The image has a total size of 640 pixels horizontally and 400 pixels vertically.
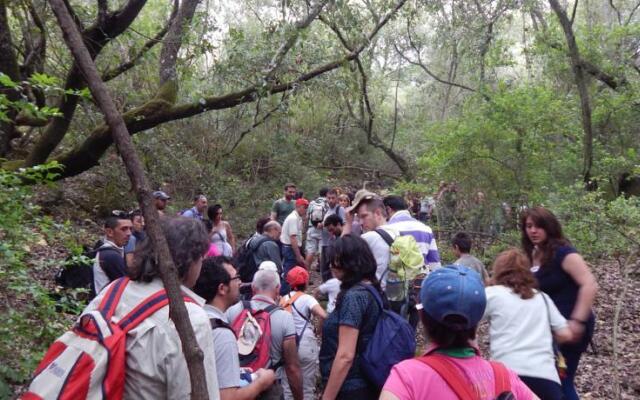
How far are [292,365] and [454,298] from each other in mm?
2380

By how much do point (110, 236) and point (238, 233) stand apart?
8.06 meters

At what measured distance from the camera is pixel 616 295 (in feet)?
32.0

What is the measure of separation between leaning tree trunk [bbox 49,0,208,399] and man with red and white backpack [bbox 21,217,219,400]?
287 millimetres

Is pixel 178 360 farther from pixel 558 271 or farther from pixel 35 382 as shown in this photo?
pixel 558 271

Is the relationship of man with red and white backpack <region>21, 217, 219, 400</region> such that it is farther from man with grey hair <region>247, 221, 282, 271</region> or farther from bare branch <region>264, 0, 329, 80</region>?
bare branch <region>264, 0, 329, 80</region>

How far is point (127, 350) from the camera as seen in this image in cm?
188

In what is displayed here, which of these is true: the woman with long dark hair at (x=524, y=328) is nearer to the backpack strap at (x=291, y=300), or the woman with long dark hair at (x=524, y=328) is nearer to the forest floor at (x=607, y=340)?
the backpack strap at (x=291, y=300)

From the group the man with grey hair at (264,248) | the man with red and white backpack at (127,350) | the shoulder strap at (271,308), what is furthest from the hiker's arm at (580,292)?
the man with grey hair at (264,248)

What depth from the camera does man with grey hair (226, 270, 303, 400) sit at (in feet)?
13.2

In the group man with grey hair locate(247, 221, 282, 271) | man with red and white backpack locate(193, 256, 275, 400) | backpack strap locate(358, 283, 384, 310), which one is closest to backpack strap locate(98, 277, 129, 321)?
man with red and white backpack locate(193, 256, 275, 400)

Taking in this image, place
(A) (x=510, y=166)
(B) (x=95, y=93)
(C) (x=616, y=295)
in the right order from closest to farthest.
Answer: (B) (x=95, y=93) < (C) (x=616, y=295) < (A) (x=510, y=166)

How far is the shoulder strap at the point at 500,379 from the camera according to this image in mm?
1975

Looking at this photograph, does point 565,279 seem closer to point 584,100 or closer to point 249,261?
point 249,261

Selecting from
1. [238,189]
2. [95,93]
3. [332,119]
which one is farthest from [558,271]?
[332,119]
